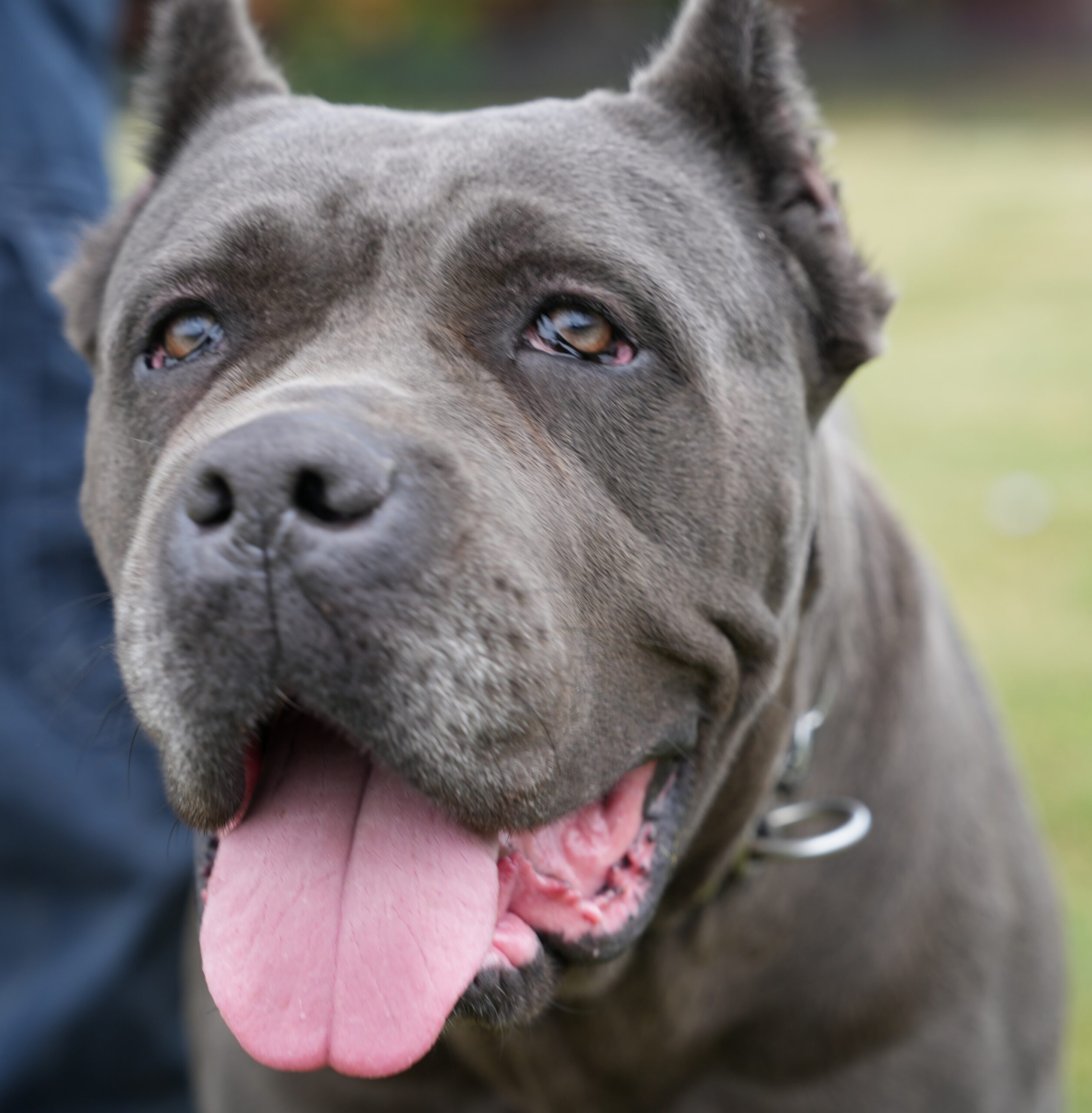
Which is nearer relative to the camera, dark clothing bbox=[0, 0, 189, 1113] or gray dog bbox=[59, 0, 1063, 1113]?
gray dog bbox=[59, 0, 1063, 1113]

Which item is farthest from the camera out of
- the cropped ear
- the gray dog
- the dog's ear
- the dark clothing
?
the dark clothing

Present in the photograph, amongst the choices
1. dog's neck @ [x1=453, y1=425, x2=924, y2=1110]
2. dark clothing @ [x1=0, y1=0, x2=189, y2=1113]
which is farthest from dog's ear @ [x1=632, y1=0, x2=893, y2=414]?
dark clothing @ [x1=0, y1=0, x2=189, y2=1113]

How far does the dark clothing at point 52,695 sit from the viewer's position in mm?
3453

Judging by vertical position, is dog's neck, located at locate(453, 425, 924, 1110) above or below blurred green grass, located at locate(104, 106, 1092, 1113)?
above

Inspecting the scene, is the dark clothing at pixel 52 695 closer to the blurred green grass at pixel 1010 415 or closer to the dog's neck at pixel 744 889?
the dog's neck at pixel 744 889

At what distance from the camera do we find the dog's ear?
2.72 m

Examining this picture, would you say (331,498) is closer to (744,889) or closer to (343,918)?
Result: (343,918)

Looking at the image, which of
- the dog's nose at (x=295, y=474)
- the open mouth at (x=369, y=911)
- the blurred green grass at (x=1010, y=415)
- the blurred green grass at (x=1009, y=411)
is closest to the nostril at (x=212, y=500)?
the dog's nose at (x=295, y=474)

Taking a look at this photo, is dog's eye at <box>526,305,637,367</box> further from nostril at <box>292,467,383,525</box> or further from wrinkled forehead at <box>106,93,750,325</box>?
nostril at <box>292,467,383,525</box>

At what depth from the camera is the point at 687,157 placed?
2.68m

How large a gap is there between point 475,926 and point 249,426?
31.2 inches

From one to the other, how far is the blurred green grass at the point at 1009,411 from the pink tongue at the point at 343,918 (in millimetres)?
1448

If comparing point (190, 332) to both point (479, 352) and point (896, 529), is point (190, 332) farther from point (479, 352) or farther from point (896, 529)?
point (896, 529)

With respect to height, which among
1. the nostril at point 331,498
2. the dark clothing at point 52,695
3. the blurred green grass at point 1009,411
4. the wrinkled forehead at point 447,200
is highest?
the wrinkled forehead at point 447,200
